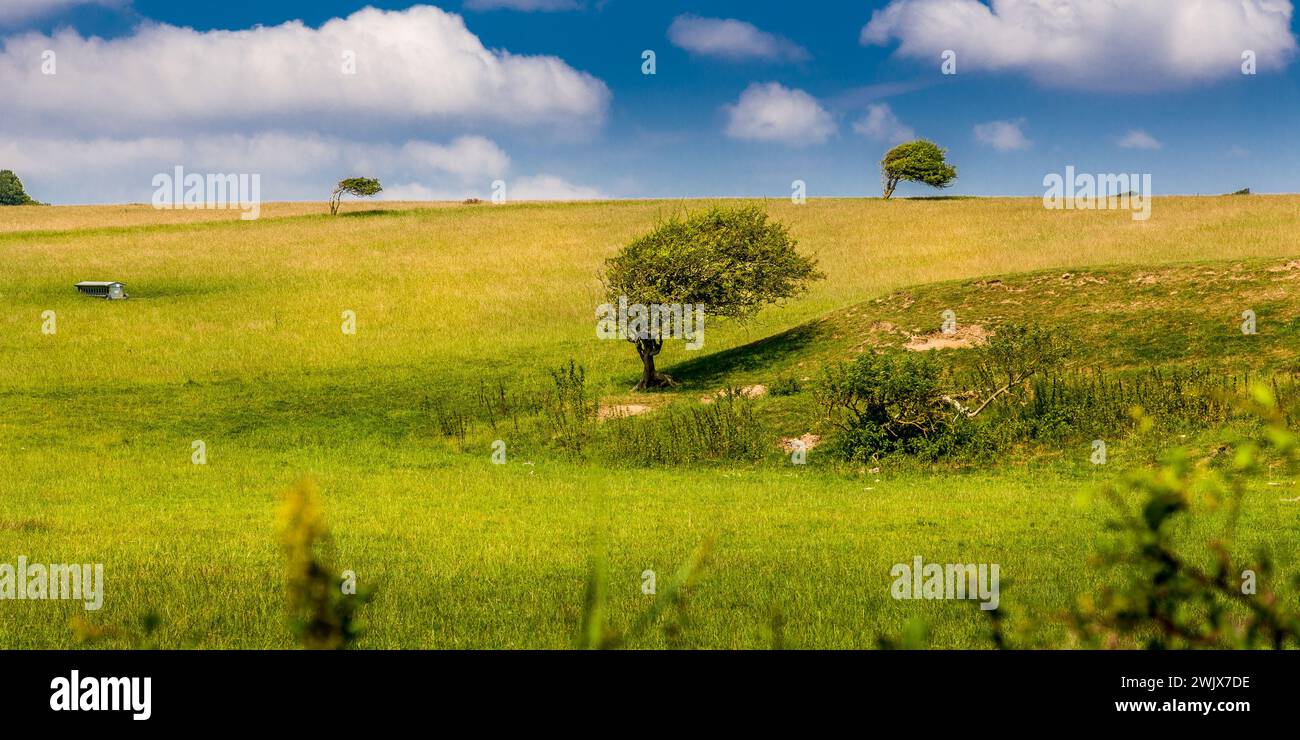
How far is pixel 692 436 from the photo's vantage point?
1271 inches

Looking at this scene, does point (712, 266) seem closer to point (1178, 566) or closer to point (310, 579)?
point (1178, 566)

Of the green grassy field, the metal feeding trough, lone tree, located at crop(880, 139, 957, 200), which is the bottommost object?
the green grassy field

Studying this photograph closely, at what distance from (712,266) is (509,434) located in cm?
1351

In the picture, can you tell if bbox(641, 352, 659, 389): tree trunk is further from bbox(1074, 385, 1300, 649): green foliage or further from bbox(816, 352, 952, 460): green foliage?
bbox(1074, 385, 1300, 649): green foliage

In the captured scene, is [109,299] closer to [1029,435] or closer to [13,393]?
[13,393]

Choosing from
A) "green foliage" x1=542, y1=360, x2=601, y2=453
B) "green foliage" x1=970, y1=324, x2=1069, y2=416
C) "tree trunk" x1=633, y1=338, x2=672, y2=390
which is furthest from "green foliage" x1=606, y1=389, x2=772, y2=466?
"green foliage" x1=970, y1=324, x2=1069, y2=416

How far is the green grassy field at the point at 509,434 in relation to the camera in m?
13.6

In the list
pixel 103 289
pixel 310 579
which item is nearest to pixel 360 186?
pixel 103 289

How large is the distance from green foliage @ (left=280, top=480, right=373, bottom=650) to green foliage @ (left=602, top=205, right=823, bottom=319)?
40677mm

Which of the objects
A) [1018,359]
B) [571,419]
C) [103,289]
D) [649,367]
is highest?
[103,289]

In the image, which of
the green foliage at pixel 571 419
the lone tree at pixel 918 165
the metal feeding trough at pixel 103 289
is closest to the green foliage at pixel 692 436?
the green foliage at pixel 571 419

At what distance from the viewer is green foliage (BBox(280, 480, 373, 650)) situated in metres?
2.10
